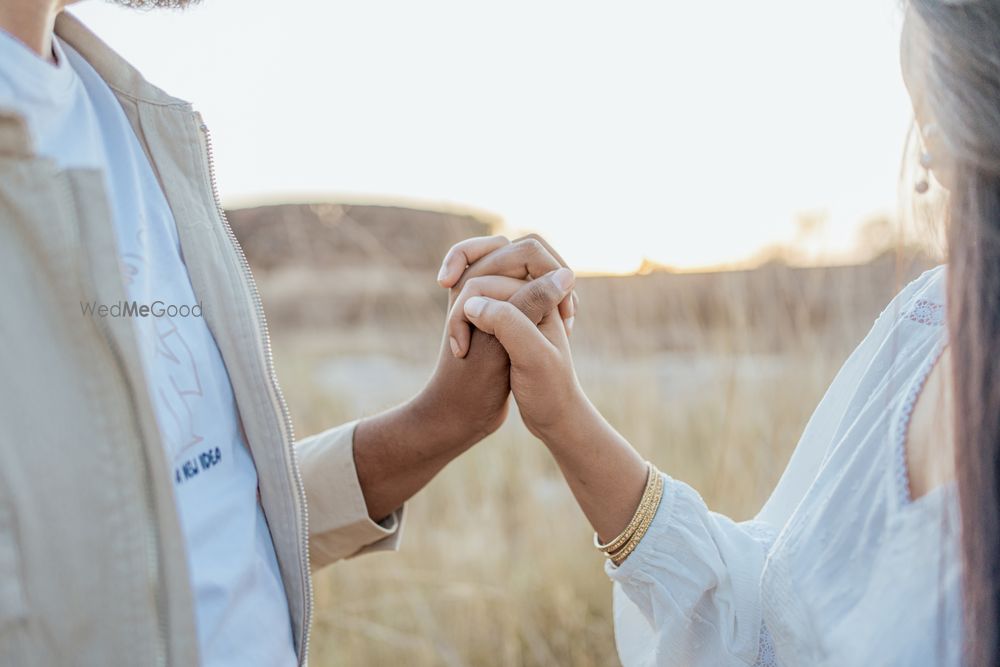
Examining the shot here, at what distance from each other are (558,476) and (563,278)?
9.48 feet

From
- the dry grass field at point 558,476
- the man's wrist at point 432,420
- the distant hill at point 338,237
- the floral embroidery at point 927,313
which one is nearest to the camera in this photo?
the floral embroidery at point 927,313

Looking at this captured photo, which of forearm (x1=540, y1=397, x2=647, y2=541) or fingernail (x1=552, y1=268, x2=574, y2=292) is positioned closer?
forearm (x1=540, y1=397, x2=647, y2=541)

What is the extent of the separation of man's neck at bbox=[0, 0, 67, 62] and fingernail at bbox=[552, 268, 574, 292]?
93 centimetres

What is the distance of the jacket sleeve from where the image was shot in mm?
1720

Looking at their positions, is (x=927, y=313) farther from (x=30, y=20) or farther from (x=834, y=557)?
(x=30, y=20)

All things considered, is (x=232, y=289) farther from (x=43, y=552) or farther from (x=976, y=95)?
(x=976, y=95)

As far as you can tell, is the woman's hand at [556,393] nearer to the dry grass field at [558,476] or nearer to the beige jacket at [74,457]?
the beige jacket at [74,457]

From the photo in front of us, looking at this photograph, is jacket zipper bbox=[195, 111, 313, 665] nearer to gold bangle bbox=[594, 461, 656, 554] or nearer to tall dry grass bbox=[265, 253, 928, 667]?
gold bangle bbox=[594, 461, 656, 554]

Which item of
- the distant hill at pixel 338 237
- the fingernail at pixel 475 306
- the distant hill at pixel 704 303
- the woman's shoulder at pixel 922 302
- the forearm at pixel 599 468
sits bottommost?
the distant hill at pixel 338 237

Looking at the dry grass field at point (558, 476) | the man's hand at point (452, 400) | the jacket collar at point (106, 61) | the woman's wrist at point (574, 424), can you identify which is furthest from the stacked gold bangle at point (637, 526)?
the dry grass field at point (558, 476)

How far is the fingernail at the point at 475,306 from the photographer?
1595 mm

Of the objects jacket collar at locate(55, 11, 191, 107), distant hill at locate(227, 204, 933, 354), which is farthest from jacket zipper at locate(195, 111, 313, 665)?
distant hill at locate(227, 204, 933, 354)

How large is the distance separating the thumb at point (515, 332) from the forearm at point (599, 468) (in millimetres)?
127

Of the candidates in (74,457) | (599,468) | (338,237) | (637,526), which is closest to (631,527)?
(637,526)
